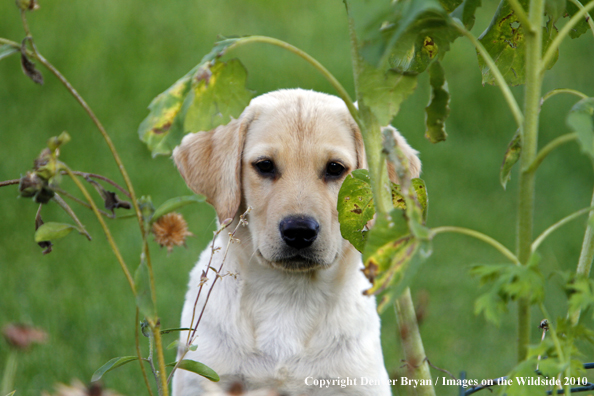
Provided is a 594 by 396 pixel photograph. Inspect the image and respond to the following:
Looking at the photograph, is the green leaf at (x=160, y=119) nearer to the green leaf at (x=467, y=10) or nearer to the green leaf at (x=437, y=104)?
the green leaf at (x=437, y=104)

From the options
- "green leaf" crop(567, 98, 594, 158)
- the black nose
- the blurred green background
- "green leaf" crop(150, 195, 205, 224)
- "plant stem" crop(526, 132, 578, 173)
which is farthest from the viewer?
the blurred green background

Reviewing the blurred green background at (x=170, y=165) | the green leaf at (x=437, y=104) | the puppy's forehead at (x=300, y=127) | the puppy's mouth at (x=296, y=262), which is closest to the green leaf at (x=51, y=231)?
the green leaf at (x=437, y=104)

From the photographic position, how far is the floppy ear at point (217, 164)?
273 cm

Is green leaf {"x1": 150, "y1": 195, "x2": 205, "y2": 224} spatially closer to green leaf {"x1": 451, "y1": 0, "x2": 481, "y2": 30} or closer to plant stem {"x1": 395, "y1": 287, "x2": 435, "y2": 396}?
plant stem {"x1": 395, "y1": 287, "x2": 435, "y2": 396}

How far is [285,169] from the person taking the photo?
2646 mm

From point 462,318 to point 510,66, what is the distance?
4.13 meters

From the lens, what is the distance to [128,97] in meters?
6.93

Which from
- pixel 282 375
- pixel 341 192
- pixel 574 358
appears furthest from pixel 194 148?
pixel 574 358

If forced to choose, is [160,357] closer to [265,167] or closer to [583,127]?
[583,127]

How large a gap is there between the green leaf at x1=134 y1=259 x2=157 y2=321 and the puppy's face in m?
1.20

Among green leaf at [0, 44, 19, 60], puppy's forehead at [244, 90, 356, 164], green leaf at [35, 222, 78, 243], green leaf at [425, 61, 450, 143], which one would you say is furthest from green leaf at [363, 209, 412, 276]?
puppy's forehead at [244, 90, 356, 164]

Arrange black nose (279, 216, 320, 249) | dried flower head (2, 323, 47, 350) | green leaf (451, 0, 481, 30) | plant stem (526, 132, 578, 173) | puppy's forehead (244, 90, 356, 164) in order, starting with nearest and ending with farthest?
plant stem (526, 132, 578, 173) < dried flower head (2, 323, 47, 350) < green leaf (451, 0, 481, 30) < black nose (279, 216, 320, 249) < puppy's forehead (244, 90, 356, 164)

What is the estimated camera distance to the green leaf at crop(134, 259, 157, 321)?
1.23 m

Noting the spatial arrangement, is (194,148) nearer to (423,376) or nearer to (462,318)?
(423,376)
